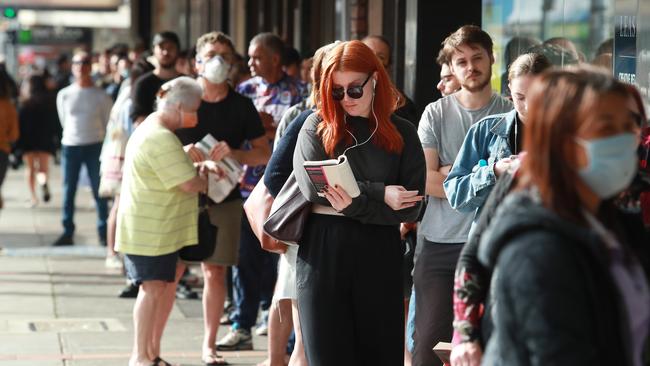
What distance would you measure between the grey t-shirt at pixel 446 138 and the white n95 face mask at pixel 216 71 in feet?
7.18

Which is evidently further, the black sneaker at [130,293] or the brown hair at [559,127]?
the black sneaker at [130,293]

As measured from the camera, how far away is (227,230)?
7.72 metres

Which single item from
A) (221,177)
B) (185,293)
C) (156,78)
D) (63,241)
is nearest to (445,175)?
(221,177)

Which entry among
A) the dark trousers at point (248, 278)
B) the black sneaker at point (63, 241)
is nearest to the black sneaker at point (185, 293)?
the dark trousers at point (248, 278)

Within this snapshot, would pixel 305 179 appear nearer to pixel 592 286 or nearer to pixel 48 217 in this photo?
pixel 592 286

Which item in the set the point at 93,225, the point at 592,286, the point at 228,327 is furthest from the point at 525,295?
the point at 93,225

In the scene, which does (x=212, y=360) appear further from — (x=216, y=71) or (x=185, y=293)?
(x=185, y=293)

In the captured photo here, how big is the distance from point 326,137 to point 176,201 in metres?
2.17

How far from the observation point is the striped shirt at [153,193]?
674 cm

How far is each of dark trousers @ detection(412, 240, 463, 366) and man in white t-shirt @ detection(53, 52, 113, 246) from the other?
7688mm

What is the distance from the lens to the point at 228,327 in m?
8.81

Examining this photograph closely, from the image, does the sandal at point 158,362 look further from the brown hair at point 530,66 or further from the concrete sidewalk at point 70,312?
the brown hair at point 530,66

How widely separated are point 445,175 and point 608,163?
279 cm

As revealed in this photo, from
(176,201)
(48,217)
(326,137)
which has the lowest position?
(48,217)
